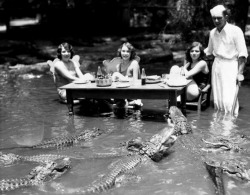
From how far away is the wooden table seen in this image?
22.3ft

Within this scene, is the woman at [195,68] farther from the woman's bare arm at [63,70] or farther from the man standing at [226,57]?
the woman's bare arm at [63,70]

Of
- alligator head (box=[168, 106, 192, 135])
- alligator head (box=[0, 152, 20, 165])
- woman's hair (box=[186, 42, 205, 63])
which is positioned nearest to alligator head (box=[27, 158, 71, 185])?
alligator head (box=[0, 152, 20, 165])

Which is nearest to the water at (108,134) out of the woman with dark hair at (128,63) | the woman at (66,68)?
the woman at (66,68)

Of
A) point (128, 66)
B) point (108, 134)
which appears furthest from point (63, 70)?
point (108, 134)

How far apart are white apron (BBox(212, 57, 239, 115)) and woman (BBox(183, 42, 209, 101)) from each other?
271 millimetres

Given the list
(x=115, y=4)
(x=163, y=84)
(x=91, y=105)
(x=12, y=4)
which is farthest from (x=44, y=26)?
(x=163, y=84)

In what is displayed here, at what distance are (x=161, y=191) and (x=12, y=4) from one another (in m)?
17.6

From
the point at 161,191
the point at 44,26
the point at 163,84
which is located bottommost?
the point at 161,191

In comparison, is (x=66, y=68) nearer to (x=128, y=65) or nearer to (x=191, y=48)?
(x=128, y=65)

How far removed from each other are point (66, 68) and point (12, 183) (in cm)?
414

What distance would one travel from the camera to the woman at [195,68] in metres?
7.55

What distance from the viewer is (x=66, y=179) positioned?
15.9 feet

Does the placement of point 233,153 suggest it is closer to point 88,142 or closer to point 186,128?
point 186,128

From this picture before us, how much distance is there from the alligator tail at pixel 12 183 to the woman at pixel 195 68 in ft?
13.2
